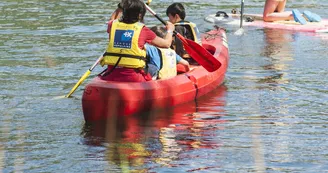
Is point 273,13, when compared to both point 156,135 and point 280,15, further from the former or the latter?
point 156,135

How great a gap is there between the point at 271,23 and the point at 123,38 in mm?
9039

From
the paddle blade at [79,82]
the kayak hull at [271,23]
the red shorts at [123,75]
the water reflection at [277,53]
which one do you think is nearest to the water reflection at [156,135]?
the red shorts at [123,75]

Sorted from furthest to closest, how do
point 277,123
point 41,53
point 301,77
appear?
point 41,53
point 301,77
point 277,123

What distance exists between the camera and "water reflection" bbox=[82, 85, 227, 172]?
27.9 ft

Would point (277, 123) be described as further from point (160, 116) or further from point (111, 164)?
point (111, 164)

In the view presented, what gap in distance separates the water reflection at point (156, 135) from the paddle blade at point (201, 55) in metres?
0.73

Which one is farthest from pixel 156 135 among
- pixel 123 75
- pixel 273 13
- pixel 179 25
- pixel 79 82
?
pixel 273 13

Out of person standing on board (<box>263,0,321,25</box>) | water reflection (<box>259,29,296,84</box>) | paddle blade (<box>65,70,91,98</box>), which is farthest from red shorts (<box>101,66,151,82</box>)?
person standing on board (<box>263,0,321,25</box>)

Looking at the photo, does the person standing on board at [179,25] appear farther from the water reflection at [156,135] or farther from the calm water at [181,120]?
the water reflection at [156,135]

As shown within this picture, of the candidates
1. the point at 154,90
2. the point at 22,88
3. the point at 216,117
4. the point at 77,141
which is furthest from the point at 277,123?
the point at 22,88

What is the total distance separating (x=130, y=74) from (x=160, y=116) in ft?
2.06

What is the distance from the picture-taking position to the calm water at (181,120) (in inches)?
331

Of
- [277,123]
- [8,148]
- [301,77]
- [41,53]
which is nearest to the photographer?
[8,148]

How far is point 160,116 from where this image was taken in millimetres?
10562
